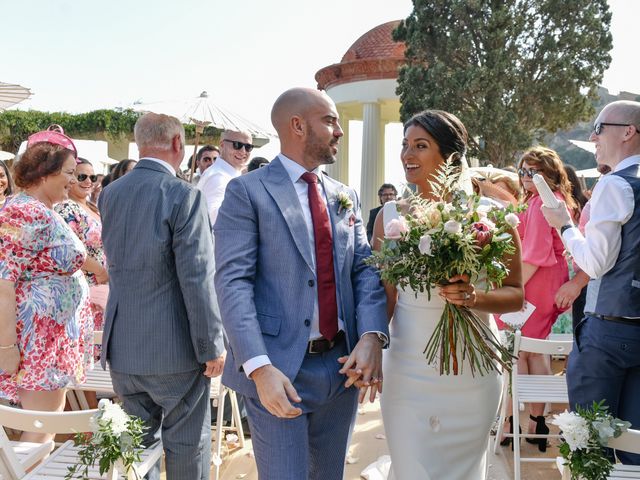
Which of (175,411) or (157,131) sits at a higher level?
(157,131)

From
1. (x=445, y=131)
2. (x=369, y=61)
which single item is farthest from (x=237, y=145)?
(x=369, y=61)

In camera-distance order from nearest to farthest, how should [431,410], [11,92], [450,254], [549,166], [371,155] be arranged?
1. [450,254]
2. [431,410]
3. [549,166]
4. [11,92]
5. [371,155]

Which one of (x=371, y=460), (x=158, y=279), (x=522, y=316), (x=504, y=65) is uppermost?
(x=504, y=65)

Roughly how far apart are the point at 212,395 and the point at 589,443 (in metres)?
3.02

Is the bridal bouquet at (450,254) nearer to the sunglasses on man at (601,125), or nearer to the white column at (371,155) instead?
the sunglasses on man at (601,125)

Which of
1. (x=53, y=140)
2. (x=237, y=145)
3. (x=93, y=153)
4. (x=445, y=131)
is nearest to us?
(x=445, y=131)

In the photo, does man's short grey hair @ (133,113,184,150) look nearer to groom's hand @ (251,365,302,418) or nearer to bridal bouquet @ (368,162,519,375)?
bridal bouquet @ (368,162,519,375)

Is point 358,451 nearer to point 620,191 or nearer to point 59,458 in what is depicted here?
point 59,458

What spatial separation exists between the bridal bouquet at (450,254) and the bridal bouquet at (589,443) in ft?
1.39

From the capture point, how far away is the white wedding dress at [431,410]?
9.81 feet

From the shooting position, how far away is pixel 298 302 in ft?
8.68

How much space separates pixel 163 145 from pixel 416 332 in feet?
5.88

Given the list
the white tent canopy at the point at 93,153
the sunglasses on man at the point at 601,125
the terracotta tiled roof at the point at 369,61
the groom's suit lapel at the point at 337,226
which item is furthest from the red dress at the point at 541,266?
the terracotta tiled roof at the point at 369,61

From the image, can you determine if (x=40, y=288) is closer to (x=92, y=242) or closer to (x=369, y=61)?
(x=92, y=242)
